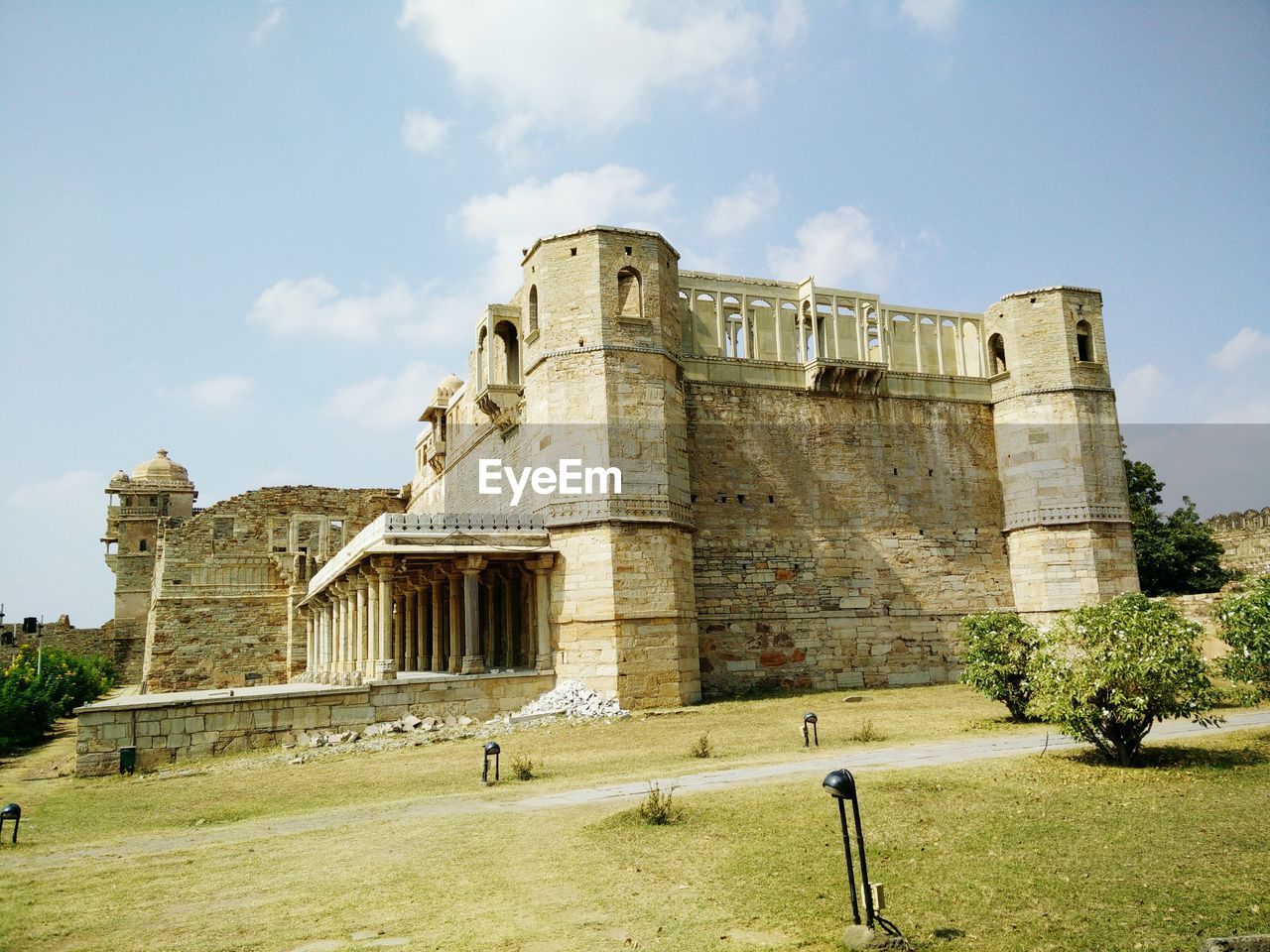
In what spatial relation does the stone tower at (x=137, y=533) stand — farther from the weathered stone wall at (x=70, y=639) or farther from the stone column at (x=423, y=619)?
the stone column at (x=423, y=619)

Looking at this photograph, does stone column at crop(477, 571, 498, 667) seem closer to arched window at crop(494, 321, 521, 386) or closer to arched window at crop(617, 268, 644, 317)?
arched window at crop(494, 321, 521, 386)

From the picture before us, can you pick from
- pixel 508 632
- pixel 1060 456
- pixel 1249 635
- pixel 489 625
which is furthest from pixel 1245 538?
pixel 489 625

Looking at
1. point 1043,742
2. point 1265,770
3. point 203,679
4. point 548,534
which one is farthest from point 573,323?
point 203,679

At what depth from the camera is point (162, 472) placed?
1970 inches

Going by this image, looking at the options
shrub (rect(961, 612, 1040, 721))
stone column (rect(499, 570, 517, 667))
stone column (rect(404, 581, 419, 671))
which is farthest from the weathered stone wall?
shrub (rect(961, 612, 1040, 721))

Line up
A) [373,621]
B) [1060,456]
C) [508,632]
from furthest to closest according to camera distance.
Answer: [1060,456]
[508,632]
[373,621]

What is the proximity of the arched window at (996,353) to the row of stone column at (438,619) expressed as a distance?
15525 millimetres

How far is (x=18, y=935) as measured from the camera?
6.82m

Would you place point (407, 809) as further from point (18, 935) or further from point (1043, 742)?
point (1043, 742)

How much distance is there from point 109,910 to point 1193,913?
316 inches

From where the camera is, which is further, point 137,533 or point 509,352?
point 137,533

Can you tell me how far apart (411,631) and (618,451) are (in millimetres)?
11647

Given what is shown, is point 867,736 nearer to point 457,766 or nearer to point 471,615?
point 457,766

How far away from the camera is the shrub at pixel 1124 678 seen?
10.9 meters
